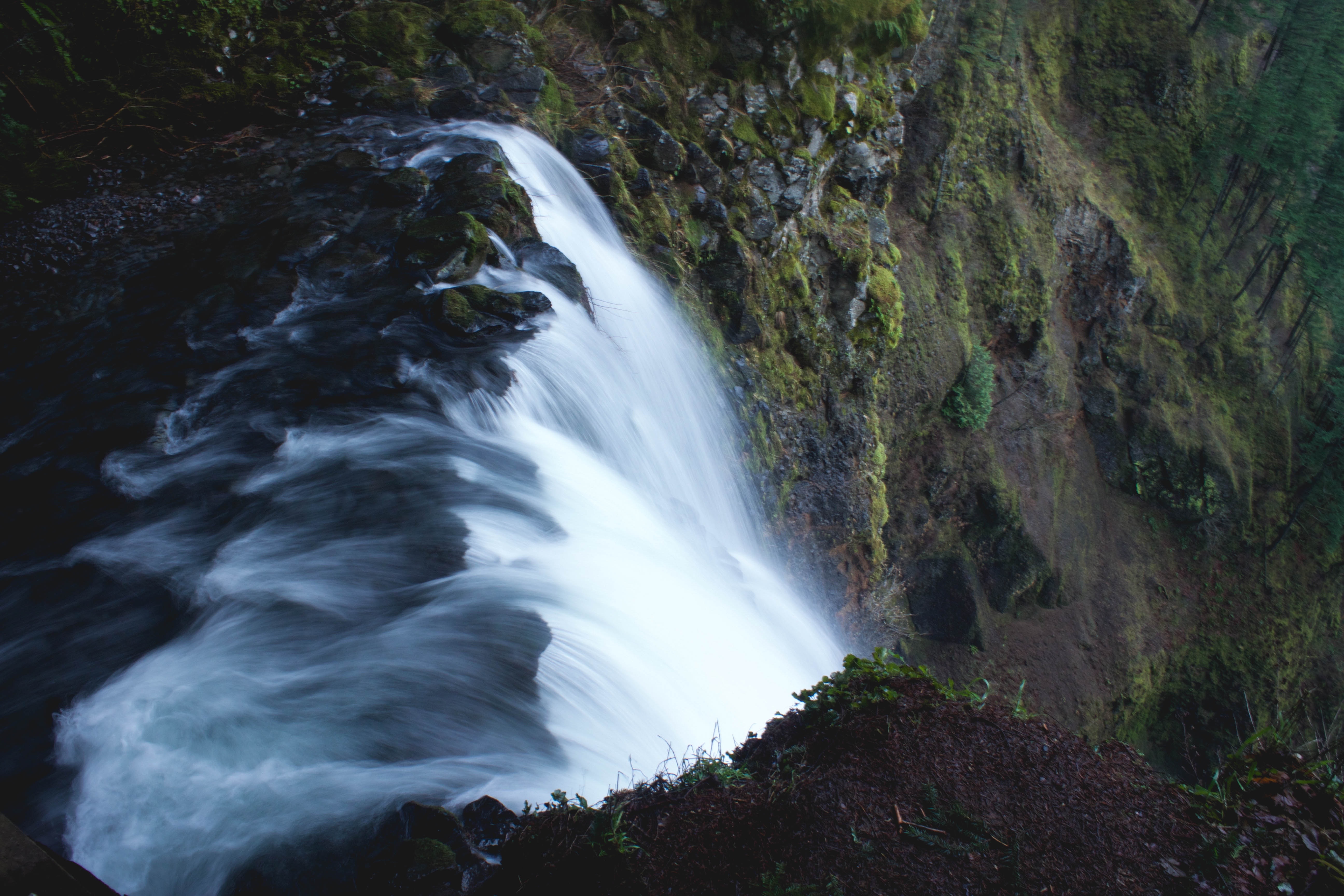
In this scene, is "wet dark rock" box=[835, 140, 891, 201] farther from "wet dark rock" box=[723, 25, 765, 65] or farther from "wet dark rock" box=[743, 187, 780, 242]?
"wet dark rock" box=[743, 187, 780, 242]

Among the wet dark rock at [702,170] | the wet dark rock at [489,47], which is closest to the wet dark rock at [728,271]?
the wet dark rock at [702,170]

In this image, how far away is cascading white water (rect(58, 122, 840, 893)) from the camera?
3293 millimetres

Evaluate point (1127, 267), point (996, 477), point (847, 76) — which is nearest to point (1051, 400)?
point (996, 477)

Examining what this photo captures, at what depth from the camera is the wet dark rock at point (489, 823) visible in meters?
A: 3.05

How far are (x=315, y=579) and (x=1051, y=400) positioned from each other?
20.8 m

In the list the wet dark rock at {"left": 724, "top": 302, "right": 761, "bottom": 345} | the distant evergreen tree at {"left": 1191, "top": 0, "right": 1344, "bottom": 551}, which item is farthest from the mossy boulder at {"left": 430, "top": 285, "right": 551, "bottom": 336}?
the distant evergreen tree at {"left": 1191, "top": 0, "right": 1344, "bottom": 551}

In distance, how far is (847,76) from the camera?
11.7m

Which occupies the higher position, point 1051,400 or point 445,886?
point 1051,400

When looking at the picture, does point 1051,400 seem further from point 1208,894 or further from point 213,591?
point 213,591

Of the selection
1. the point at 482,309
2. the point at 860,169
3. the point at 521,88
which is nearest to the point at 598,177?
the point at 521,88

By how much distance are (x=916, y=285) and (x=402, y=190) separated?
1306cm

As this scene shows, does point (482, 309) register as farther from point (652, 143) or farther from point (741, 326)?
point (741, 326)

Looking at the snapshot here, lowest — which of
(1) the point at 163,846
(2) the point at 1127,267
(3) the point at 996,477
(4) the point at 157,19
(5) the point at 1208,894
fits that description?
(1) the point at 163,846

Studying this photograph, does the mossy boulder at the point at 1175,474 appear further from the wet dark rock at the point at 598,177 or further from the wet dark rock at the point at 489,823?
the wet dark rock at the point at 489,823
